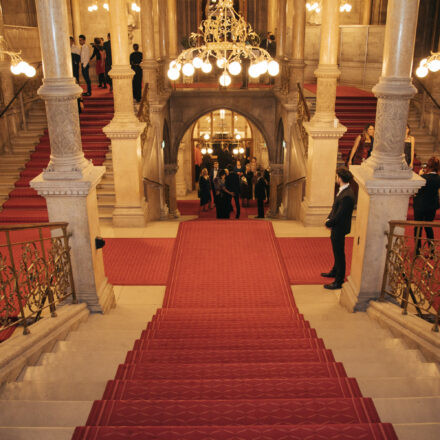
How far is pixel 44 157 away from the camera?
11.3 metres

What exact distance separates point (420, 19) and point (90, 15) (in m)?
12.0

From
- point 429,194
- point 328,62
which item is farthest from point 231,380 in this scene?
point 328,62

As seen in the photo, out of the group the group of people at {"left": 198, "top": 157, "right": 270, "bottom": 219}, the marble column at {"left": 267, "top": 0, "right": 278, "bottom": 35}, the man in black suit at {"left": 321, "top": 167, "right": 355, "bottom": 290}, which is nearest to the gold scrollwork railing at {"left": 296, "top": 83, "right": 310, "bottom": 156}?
the group of people at {"left": 198, "top": 157, "right": 270, "bottom": 219}

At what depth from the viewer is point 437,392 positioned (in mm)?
3248

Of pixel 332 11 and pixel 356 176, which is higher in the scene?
pixel 332 11

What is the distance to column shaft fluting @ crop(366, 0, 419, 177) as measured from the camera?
4820mm

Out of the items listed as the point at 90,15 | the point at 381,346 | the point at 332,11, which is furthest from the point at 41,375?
the point at 90,15

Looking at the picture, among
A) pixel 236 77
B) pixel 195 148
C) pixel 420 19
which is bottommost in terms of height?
pixel 195 148

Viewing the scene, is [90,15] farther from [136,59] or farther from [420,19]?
[420,19]

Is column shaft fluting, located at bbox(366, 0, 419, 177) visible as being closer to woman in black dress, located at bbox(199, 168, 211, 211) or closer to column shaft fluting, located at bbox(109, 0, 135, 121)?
column shaft fluting, located at bbox(109, 0, 135, 121)

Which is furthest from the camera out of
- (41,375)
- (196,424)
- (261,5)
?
(261,5)

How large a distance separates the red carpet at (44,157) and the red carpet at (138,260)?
7.49 feet

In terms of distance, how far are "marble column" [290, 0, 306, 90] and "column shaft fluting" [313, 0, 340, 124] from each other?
9.70 ft

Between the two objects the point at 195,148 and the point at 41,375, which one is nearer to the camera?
the point at 41,375
